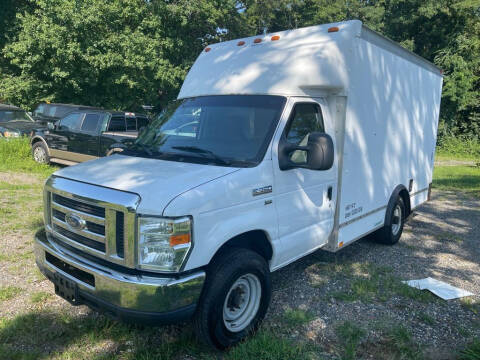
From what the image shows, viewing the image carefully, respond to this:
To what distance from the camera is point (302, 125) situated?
4082mm

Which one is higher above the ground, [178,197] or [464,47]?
[464,47]

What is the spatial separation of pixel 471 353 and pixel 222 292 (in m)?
2.20

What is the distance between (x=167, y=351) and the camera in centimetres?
336

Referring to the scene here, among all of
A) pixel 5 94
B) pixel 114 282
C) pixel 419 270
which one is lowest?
pixel 419 270

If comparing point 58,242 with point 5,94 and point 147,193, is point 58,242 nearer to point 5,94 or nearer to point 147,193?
point 147,193

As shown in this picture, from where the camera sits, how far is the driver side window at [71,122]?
457 inches

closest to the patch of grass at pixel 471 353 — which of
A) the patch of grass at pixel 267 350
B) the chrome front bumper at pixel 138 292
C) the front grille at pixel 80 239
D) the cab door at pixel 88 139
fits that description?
the patch of grass at pixel 267 350

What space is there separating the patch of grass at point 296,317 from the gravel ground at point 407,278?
6 cm

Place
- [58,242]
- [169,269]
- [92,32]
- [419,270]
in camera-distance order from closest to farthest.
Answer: [169,269]
[58,242]
[419,270]
[92,32]

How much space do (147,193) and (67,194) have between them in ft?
2.76

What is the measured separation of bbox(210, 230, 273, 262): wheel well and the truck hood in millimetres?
642

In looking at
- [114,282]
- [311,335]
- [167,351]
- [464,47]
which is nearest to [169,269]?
[114,282]

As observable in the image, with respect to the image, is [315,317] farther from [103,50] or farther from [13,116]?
[103,50]

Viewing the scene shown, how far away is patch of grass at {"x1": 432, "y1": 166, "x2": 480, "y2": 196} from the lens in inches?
479
